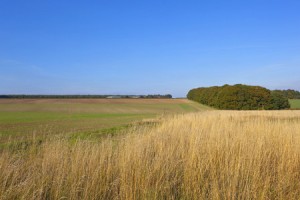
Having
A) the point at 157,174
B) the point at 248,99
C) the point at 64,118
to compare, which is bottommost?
the point at 64,118

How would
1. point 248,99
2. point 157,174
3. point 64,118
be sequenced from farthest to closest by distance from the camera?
point 248,99, point 64,118, point 157,174

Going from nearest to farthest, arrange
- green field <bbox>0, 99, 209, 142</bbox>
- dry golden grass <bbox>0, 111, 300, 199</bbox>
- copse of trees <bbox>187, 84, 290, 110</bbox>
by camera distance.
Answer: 1. dry golden grass <bbox>0, 111, 300, 199</bbox>
2. green field <bbox>0, 99, 209, 142</bbox>
3. copse of trees <bbox>187, 84, 290, 110</bbox>

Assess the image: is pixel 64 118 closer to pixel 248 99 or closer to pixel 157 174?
pixel 157 174

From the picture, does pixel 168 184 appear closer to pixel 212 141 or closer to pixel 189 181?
pixel 189 181

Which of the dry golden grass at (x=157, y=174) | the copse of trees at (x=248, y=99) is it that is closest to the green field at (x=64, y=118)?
the dry golden grass at (x=157, y=174)

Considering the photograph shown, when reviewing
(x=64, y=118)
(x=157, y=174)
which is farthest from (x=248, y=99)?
(x=157, y=174)

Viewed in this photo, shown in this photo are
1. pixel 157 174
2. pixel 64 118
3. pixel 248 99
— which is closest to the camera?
pixel 157 174

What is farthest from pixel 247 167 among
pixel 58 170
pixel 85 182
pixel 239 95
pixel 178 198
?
pixel 239 95

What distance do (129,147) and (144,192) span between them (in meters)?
1.90

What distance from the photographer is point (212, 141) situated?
6.61 meters

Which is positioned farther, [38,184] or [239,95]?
[239,95]

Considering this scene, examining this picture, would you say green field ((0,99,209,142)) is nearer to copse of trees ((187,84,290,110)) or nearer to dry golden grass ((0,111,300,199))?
dry golden grass ((0,111,300,199))

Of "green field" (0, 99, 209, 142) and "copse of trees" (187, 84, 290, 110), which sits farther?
"copse of trees" (187, 84, 290, 110)

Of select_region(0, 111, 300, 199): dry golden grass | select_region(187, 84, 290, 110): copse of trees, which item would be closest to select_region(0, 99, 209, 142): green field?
select_region(0, 111, 300, 199): dry golden grass
